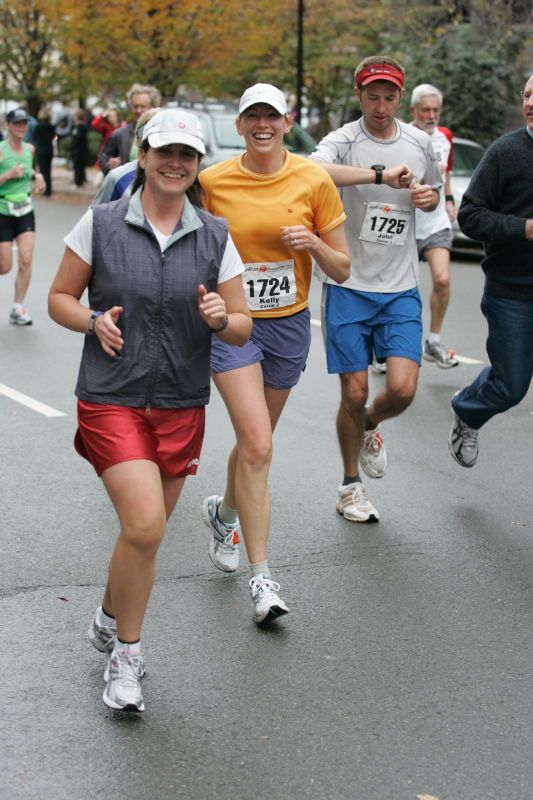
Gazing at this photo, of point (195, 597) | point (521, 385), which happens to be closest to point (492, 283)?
point (521, 385)

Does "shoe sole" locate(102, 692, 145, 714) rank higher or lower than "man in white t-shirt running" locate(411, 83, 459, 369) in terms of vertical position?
higher

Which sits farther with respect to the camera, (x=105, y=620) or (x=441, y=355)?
(x=441, y=355)

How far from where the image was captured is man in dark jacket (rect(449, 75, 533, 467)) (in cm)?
666

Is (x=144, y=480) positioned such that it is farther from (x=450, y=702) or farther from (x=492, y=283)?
(x=492, y=283)

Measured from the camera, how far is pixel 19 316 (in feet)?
42.2

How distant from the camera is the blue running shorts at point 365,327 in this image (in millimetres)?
6773

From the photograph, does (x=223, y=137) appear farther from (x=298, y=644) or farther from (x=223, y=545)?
(x=298, y=644)

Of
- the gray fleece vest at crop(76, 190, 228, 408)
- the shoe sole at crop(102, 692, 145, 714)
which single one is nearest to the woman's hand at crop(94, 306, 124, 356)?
the gray fleece vest at crop(76, 190, 228, 408)

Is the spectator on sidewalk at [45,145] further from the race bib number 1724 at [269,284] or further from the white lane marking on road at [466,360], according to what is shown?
the race bib number 1724 at [269,284]

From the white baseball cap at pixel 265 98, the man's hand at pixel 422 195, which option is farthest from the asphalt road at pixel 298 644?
the white baseball cap at pixel 265 98

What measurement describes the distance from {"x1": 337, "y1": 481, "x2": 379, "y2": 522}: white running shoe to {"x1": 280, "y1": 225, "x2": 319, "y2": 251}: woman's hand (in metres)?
1.70

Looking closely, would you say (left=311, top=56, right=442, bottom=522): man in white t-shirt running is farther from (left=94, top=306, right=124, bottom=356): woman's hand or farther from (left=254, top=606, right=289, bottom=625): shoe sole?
(left=94, top=306, right=124, bottom=356): woman's hand

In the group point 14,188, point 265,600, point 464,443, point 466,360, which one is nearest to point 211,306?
point 265,600

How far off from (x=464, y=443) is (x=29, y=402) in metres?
3.28
